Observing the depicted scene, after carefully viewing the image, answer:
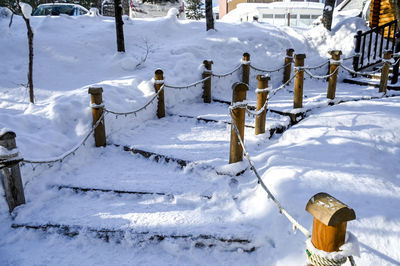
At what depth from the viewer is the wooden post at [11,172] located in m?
3.31

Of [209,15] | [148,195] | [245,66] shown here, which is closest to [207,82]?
[245,66]

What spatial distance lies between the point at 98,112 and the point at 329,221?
170 inches

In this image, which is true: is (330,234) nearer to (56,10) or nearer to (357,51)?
(357,51)

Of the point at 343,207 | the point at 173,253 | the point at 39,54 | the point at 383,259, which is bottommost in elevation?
the point at 173,253

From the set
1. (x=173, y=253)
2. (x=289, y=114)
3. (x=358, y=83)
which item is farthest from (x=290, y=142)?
(x=358, y=83)

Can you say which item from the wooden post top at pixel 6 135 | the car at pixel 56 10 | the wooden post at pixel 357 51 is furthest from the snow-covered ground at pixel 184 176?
the car at pixel 56 10

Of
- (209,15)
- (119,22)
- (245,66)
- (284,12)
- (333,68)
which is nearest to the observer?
(333,68)

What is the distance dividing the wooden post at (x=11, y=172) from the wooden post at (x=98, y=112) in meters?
1.65

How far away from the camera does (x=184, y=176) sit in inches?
162

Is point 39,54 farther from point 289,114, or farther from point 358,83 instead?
point 358,83

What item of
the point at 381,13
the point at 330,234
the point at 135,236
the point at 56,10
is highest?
the point at 56,10

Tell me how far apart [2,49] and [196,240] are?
8.81 meters

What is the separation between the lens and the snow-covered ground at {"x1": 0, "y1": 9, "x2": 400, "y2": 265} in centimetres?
288

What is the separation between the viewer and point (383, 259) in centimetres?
246
